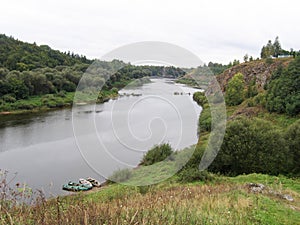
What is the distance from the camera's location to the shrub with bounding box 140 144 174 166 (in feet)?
54.3

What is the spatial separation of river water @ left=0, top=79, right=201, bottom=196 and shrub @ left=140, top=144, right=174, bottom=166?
103 centimetres

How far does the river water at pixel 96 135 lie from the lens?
725cm

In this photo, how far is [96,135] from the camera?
23.7 feet

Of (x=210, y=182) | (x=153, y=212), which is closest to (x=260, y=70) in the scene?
(x=210, y=182)

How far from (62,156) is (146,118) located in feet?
57.4

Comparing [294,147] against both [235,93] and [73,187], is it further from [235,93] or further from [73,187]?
[235,93]

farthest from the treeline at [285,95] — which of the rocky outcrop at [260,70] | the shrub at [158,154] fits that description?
the shrub at [158,154]

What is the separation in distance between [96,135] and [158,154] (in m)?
10.4

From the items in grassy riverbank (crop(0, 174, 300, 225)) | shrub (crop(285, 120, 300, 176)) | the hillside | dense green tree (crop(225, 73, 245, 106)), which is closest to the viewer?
grassy riverbank (crop(0, 174, 300, 225))

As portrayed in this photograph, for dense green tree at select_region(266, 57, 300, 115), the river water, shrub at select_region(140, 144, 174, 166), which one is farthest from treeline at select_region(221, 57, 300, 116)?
shrub at select_region(140, 144, 174, 166)

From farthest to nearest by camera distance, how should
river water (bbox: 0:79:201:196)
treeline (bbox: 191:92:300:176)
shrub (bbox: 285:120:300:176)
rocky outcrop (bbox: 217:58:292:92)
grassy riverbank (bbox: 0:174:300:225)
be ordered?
rocky outcrop (bbox: 217:58:292:92) < shrub (bbox: 285:120:300:176) < treeline (bbox: 191:92:300:176) < river water (bbox: 0:79:201:196) < grassy riverbank (bbox: 0:174:300:225)

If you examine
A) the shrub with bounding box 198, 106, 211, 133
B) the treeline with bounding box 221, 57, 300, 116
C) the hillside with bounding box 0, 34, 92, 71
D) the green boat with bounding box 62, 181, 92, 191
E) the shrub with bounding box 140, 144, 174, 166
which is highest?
the hillside with bounding box 0, 34, 92, 71

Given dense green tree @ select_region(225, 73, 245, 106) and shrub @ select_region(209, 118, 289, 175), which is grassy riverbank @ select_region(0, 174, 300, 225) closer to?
shrub @ select_region(209, 118, 289, 175)

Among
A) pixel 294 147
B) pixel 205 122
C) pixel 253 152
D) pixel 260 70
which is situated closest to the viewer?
pixel 253 152
